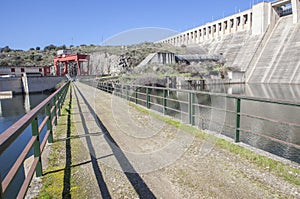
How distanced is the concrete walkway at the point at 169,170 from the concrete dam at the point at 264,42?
35.5m

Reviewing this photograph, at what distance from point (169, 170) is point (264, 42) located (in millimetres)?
45364

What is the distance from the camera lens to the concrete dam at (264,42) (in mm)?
35781

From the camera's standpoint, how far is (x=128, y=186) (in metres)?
2.80

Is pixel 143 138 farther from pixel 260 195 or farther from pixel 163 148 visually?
pixel 260 195

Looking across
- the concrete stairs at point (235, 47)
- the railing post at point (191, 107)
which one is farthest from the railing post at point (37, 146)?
the concrete stairs at point (235, 47)

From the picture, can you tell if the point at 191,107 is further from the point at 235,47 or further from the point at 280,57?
the point at 235,47

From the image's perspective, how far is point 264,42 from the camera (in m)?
42.0

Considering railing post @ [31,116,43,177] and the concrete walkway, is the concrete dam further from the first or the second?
railing post @ [31,116,43,177]

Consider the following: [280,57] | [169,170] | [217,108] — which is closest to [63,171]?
[169,170]

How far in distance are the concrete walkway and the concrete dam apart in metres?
35.5

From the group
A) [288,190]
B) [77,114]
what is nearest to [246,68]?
[77,114]

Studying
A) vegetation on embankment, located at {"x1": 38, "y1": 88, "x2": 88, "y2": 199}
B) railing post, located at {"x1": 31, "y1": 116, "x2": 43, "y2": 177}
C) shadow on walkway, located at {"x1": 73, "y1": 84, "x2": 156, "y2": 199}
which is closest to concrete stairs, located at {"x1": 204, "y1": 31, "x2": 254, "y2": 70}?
shadow on walkway, located at {"x1": 73, "y1": 84, "x2": 156, "y2": 199}

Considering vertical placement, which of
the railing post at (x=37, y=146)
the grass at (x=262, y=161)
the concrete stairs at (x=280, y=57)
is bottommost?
the grass at (x=262, y=161)

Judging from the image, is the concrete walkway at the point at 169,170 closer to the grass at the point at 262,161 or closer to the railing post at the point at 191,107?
the grass at the point at 262,161
